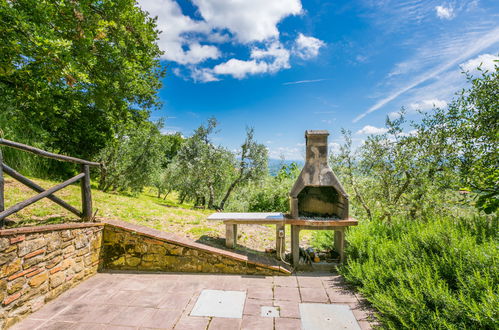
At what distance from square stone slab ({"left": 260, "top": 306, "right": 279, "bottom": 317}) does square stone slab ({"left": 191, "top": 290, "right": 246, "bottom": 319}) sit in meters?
0.35

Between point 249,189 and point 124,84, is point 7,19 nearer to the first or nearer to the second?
point 124,84

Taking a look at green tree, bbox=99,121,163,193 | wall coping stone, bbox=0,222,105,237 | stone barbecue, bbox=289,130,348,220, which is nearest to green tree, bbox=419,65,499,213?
stone barbecue, bbox=289,130,348,220

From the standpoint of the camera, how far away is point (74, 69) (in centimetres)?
577

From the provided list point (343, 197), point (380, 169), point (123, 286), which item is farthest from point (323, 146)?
point (123, 286)

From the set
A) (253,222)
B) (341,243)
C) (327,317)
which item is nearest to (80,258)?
(253,222)

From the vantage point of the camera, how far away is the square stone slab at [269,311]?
329cm

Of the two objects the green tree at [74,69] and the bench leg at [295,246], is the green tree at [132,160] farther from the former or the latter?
the bench leg at [295,246]

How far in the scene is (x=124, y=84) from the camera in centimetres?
845

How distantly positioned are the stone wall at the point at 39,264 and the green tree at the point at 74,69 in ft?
14.6

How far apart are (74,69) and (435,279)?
898cm

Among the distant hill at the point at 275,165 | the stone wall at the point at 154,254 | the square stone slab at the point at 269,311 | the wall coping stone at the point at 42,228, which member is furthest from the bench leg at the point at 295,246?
the distant hill at the point at 275,165

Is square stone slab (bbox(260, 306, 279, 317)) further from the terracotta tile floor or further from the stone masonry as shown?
the stone masonry

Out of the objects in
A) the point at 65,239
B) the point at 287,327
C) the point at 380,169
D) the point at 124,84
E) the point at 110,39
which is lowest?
the point at 287,327

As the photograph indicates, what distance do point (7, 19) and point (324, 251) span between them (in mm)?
10647
